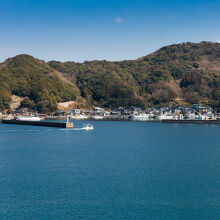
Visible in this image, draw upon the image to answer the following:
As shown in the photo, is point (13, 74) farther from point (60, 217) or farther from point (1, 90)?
point (60, 217)

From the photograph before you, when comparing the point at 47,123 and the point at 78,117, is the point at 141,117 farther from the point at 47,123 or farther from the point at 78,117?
the point at 47,123

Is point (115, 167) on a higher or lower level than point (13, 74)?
lower

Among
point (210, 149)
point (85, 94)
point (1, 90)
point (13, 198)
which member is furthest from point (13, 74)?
point (13, 198)

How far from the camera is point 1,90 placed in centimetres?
16150

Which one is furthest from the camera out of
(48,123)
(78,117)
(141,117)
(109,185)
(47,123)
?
(78,117)

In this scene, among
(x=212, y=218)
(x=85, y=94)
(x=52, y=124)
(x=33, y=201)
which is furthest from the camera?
(x=85, y=94)

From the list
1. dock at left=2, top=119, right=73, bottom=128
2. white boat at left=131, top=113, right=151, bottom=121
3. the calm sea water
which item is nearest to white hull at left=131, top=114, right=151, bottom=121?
white boat at left=131, top=113, right=151, bottom=121

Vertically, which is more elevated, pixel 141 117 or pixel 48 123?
pixel 141 117

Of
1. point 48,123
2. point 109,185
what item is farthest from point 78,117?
point 109,185

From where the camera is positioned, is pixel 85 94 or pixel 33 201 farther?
pixel 85 94

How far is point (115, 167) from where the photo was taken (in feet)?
123

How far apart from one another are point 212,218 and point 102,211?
7.43 metres

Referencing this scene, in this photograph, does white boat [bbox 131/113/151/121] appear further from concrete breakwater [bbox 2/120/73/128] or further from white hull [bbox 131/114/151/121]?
concrete breakwater [bbox 2/120/73/128]

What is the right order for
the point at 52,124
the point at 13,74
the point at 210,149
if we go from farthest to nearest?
the point at 13,74 → the point at 52,124 → the point at 210,149
